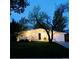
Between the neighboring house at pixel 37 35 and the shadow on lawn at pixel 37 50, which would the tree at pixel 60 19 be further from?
the shadow on lawn at pixel 37 50

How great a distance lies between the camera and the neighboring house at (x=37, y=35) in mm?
2293

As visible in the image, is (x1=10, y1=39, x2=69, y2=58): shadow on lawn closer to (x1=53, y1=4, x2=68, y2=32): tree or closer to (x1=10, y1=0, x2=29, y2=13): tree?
(x1=53, y1=4, x2=68, y2=32): tree

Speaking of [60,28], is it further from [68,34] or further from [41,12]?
[41,12]

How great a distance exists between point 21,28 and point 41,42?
272 millimetres

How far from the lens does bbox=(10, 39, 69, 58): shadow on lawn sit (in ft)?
7.52

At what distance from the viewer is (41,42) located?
2.30m

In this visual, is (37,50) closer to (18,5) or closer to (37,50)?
(37,50)

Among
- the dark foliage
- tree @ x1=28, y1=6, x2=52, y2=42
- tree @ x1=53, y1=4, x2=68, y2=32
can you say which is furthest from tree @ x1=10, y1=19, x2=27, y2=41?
tree @ x1=53, y1=4, x2=68, y2=32

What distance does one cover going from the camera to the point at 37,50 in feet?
7.55

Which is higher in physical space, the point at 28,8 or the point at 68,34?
the point at 28,8

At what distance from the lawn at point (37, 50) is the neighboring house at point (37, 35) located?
55 millimetres
